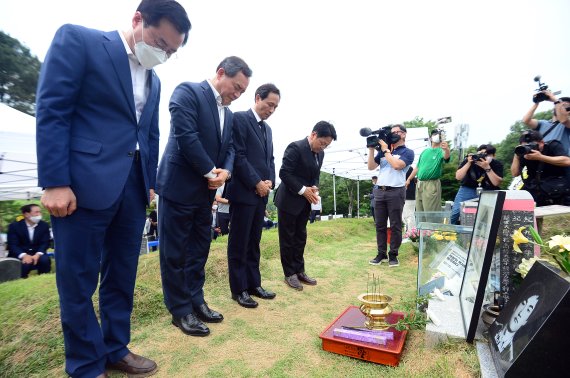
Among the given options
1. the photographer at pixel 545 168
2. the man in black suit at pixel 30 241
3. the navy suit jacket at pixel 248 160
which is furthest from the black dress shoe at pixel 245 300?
the man in black suit at pixel 30 241

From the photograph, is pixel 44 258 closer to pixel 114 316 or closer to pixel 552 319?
pixel 114 316

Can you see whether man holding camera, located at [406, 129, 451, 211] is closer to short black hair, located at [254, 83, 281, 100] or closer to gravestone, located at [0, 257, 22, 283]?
short black hair, located at [254, 83, 281, 100]

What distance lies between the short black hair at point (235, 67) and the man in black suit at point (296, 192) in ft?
4.15

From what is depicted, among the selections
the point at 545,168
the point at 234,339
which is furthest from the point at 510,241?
the point at 234,339

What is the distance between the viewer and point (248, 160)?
3.07 metres

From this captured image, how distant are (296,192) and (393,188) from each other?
6.14ft

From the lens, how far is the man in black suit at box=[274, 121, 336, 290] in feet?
11.4

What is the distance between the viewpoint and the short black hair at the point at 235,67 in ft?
7.87

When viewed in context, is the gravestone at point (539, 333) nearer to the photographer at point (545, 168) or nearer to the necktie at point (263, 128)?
the photographer at point (545, 168)

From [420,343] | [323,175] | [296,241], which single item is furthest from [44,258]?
[323,175]

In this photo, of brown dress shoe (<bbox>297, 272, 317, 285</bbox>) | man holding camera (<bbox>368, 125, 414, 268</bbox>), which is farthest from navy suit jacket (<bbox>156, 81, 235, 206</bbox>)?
man holding camera (<bbox>368, 125, 414, 268</bbox>)

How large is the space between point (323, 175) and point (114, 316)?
1246 inches

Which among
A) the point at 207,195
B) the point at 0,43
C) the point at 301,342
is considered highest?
the point at 0,43

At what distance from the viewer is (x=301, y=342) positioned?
2250 millimetres
